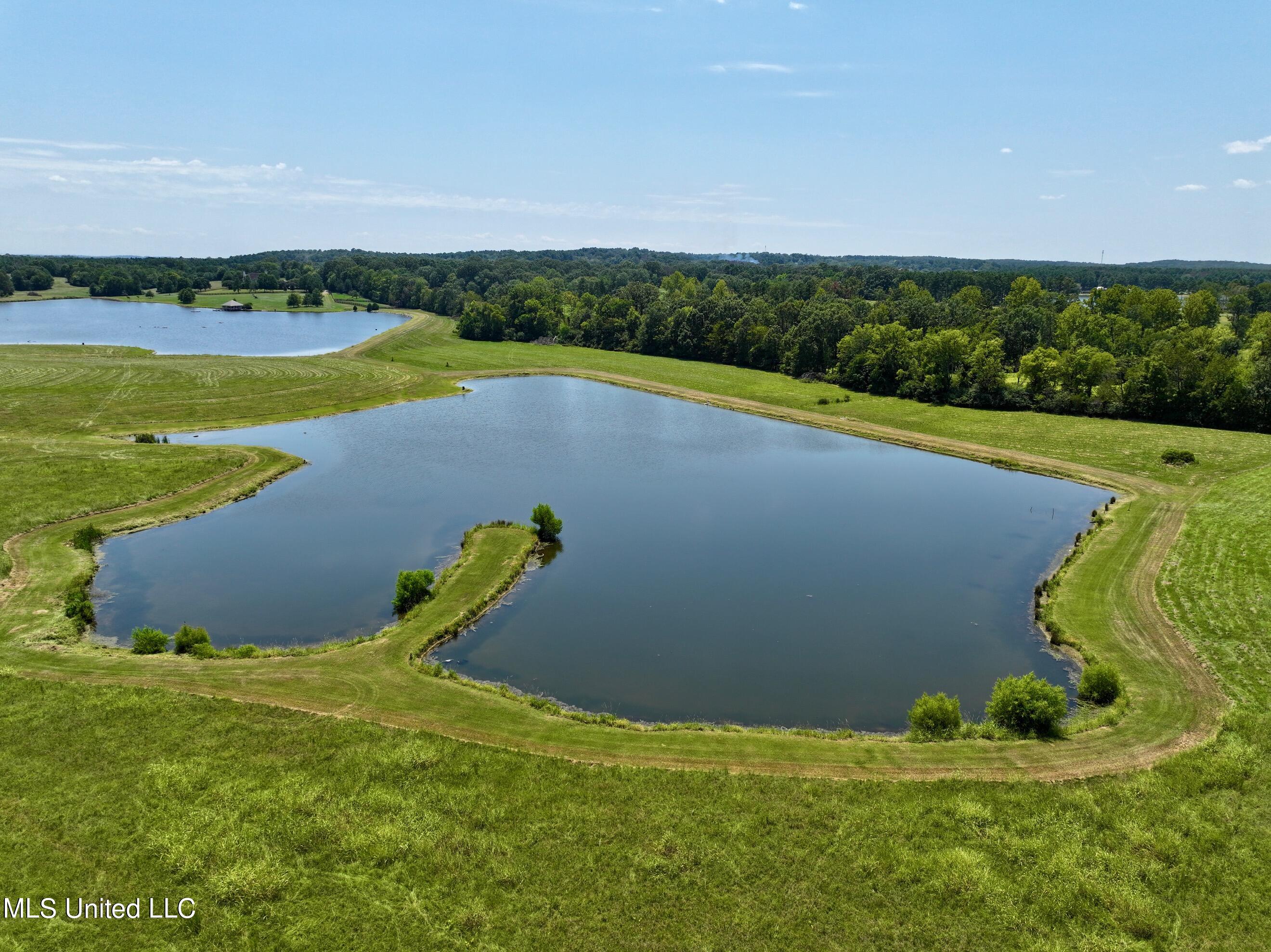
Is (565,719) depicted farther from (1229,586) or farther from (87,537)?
(1229,586)

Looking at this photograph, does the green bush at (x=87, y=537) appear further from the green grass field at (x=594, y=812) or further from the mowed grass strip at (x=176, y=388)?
the mowed grass strip at (x=176, y=388)

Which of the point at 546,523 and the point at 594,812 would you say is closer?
the point at 594,812

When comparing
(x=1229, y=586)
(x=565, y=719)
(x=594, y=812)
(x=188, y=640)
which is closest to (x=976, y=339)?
(x=1229, y=586)

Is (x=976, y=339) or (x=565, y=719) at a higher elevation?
(x=976, y=339)

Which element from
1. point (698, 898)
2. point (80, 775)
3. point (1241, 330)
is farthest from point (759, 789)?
point (1241, 330)

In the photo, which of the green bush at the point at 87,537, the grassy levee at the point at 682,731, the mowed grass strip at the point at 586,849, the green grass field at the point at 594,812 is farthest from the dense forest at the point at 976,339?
the green bush at the point at 87,537

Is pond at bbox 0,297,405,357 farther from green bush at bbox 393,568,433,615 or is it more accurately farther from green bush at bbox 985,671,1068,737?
green bush at bbox 985,671,1068,737
